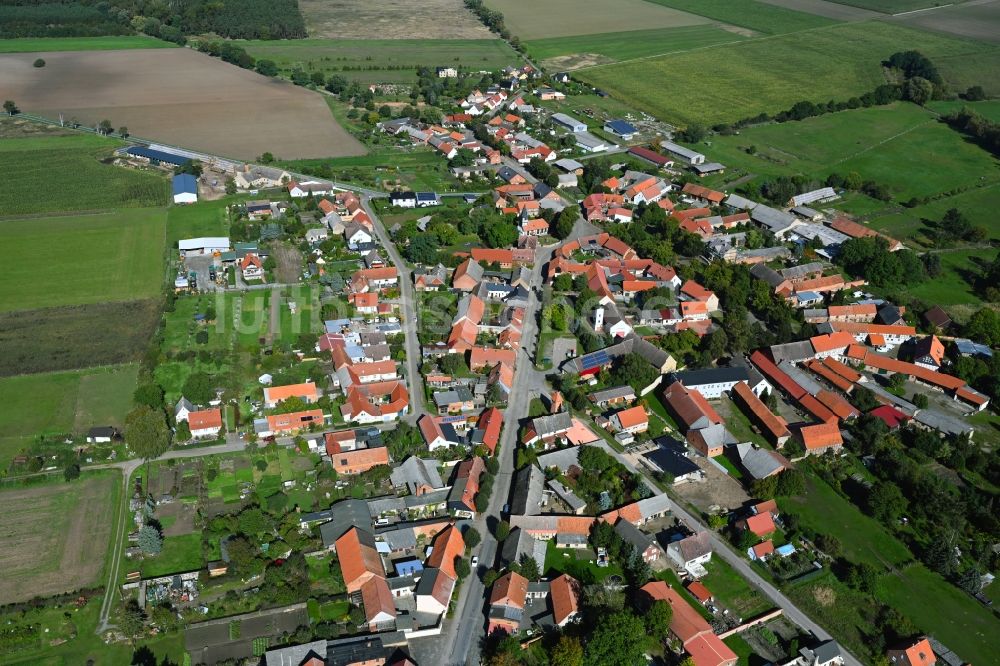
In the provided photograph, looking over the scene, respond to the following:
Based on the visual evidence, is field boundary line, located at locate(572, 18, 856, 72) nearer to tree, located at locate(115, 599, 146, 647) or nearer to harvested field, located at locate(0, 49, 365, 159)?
harvested field, located at locate(0, 49, 365, 159)

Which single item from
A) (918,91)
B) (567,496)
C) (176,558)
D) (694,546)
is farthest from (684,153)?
(176,558)

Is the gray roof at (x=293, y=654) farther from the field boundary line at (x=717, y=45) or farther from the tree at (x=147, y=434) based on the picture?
the field boundary line at (x=717, y=45)

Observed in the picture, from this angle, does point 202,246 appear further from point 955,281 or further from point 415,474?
point 955,281

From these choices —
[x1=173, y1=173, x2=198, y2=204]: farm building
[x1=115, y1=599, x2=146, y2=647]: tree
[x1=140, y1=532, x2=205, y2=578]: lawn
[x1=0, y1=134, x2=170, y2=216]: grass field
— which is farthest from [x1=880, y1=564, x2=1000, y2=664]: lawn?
[x1=0, y1=134, x2=170, y2=216]: grass field

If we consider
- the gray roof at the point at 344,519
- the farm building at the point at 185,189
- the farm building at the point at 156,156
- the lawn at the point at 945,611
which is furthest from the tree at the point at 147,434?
the farm building at the point at 156,156

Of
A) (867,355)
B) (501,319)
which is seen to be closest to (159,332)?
(501,319)

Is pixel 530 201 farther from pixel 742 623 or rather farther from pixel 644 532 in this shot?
pixel 742 623
